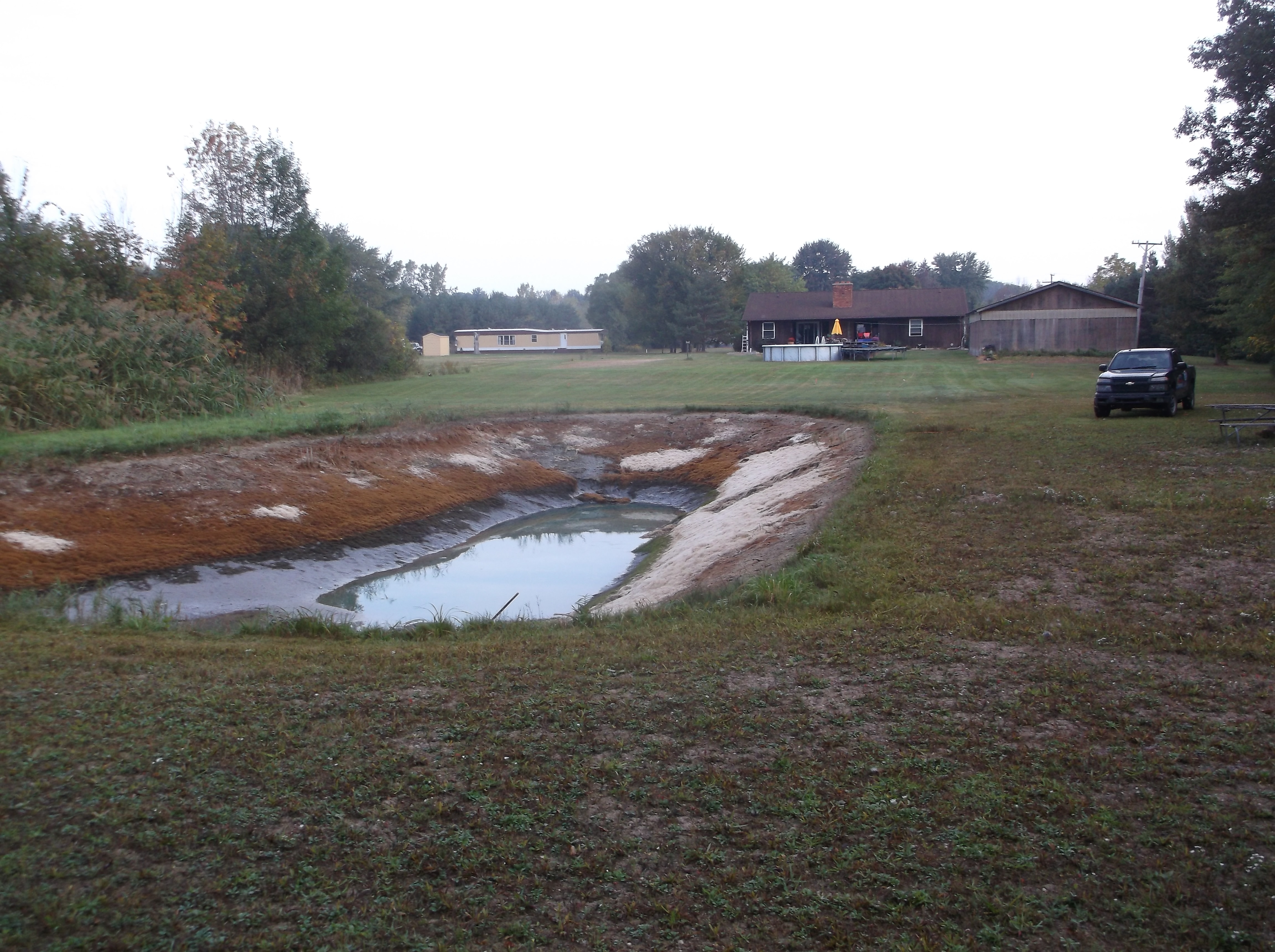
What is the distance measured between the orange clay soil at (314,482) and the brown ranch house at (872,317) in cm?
4288

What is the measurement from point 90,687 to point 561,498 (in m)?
20.5

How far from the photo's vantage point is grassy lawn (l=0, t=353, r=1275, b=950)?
14.5 ft

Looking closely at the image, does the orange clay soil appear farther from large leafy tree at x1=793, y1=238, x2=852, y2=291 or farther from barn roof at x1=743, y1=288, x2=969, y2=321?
large leafy tree at x1=793, y1=238, x2=852, y2=291

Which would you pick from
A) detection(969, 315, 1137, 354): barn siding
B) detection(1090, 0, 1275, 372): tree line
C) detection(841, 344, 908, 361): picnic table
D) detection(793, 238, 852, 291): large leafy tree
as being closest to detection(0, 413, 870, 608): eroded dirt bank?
detection(1090, 0, 1275, 372): tree line

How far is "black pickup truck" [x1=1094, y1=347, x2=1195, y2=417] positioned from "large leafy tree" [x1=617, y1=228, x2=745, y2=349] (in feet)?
207

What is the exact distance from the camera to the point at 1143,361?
85.5ft

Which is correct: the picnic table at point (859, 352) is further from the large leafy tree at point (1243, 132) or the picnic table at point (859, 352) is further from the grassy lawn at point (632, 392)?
the large leafy tree at point (1243, 132)

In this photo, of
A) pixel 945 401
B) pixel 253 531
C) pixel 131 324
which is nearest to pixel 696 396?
pixel 945 401

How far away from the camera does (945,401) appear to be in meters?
33.3

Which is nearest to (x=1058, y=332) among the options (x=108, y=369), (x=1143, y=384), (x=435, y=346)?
(x=1143, y=384)

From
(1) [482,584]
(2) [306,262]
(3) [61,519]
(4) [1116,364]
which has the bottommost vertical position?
(1) [482,584]

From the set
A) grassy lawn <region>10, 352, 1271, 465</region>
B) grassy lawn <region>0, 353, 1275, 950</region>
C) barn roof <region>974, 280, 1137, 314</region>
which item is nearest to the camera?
grassy lawn <region>0, 353, 1275, 950</region>

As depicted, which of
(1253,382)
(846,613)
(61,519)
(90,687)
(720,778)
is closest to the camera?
(720,778)

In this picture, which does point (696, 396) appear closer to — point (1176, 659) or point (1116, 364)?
point (1116, 364)
